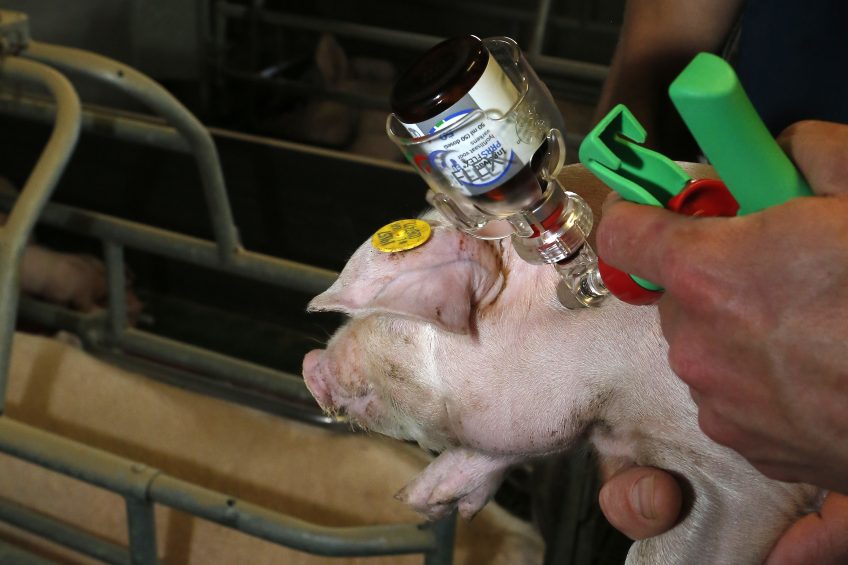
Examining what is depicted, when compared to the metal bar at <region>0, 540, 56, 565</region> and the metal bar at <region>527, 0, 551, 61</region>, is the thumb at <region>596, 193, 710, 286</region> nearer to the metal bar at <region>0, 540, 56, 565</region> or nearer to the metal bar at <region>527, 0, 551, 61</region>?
the metal bar at <region>0, 540, 56, 565</region>

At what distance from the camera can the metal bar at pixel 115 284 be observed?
7.18 feet

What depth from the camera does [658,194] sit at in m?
0.62

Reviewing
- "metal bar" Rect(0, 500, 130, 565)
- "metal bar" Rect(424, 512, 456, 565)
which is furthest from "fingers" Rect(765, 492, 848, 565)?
"metal bar" Rect(0, 500, 130, 565)

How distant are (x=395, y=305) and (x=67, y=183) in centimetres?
312

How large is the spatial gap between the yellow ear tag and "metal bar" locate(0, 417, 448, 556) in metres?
0.55

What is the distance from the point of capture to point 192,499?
1224 mm

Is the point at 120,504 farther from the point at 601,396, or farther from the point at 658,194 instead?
the point at 658,194

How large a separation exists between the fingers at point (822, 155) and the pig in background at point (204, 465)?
1174 millimetres

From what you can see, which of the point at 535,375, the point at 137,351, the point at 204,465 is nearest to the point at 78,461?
the point at 204,465

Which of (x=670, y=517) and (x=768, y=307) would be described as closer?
(x=768, y=307)

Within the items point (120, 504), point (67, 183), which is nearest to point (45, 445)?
point (120, 504)

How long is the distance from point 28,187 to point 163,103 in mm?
353

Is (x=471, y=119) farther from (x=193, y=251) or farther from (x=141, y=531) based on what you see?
→ (x=193, y=251)

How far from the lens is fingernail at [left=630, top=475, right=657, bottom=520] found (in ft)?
2.64
